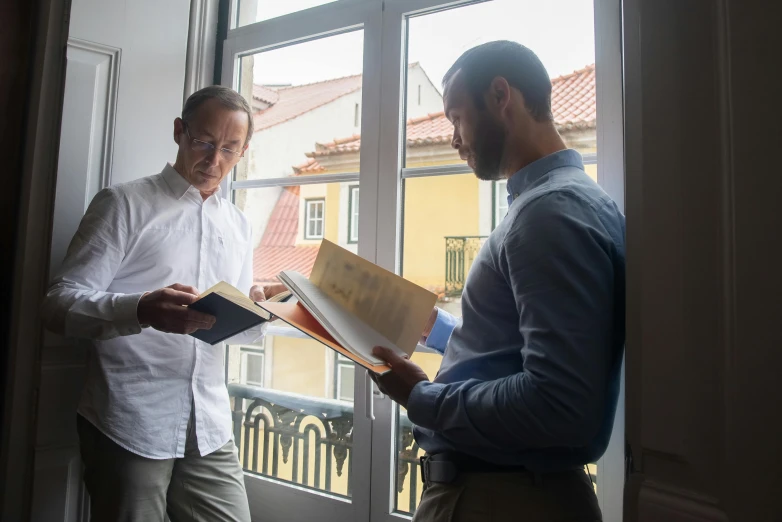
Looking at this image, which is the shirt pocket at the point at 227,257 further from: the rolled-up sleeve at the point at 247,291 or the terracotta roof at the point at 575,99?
the terracotta roof at the point at 575,99

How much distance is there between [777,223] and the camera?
53cm

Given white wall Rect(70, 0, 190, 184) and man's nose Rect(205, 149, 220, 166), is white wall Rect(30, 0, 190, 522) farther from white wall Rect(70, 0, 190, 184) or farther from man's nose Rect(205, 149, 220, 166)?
man's nose Rect(205, 149, 220, 166)

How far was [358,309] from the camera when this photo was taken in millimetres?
972

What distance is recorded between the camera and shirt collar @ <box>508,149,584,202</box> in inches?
36.0

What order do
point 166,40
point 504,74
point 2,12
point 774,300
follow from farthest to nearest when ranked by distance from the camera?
1. point 166,40
2. point 2,12
3. point 504,74
4. point 774,300

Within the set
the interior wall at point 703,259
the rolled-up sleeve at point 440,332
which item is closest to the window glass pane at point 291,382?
the rolled-up sleeve at point 440,332

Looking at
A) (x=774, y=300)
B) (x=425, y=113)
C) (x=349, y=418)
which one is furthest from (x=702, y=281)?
(x=349, y=418)

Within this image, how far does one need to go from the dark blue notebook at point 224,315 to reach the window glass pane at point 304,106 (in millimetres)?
663

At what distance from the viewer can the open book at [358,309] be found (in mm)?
881

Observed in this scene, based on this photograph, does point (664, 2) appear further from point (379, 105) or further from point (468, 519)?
point (379, 105)

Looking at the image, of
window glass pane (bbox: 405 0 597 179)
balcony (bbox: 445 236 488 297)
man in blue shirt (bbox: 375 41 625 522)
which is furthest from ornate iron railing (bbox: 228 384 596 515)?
window glass pane (bbox: 405 0 597 179)

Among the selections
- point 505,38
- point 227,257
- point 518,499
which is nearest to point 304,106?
point 227,257

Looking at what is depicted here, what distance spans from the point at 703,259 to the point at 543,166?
38 cm

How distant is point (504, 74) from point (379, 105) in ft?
1.98
